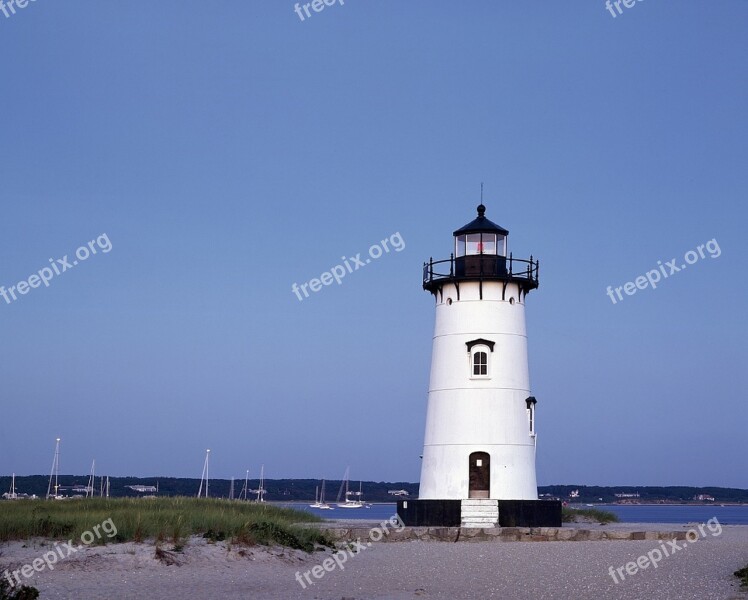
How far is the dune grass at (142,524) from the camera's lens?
19.2 m

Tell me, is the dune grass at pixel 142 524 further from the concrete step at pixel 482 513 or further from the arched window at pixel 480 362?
the arched window at pixel 480 362

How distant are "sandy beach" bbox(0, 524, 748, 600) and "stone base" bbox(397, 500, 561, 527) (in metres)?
6.74

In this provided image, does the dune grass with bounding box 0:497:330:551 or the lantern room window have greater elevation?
the lantern room window

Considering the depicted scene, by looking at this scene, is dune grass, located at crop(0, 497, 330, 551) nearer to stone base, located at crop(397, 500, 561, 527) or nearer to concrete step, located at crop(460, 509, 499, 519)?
stone base, located at crop(397, 500, 561, 527)

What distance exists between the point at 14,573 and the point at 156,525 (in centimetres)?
402

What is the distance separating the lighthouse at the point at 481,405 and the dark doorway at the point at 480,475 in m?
0.03

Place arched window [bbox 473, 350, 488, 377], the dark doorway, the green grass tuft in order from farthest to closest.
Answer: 1. arched window [bbox 473, 350, 488, 377]
2. the dark doorway
3. the green grass tuft

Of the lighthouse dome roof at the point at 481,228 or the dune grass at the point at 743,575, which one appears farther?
the lighthouse dome roof at the point at 481,228

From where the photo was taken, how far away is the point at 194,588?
627 inches

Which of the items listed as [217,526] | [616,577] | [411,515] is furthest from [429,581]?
[411,515]

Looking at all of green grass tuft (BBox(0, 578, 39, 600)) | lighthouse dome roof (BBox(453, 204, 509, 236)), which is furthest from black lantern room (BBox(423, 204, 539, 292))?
green grass tuft (BBox(0, 578, 39, 600))

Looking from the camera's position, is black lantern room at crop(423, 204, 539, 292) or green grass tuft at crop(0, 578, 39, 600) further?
black lantern room at crop(423, 204, 539, 292)

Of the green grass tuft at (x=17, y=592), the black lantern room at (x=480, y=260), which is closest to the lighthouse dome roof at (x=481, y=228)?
the black lantern room at (x=480, y=260)

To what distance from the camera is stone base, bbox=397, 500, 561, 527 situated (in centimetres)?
2953
